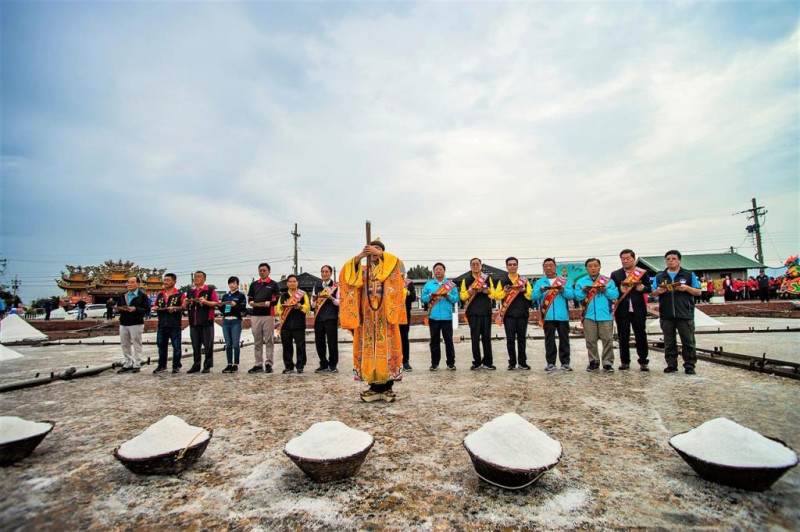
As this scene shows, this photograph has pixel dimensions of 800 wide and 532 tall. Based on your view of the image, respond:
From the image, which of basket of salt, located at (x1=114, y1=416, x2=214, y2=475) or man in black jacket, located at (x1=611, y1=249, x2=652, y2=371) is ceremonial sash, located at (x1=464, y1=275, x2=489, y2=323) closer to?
man in black jacket, located at (x1=611, y1=249, x2=652, y2=371)

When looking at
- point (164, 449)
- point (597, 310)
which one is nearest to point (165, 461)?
point (164, 449)

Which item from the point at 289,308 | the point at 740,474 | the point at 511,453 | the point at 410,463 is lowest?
the point at 410,463

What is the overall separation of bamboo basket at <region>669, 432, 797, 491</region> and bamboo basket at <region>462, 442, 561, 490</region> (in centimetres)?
82

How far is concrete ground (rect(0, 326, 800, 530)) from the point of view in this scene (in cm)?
203

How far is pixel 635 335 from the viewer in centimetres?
614

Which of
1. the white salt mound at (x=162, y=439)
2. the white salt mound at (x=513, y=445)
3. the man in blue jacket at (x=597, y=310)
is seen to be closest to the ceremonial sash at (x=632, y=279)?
the man in blue jacket at (x=597, y=310)

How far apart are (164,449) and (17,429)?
1275mm

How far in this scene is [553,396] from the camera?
4.54m

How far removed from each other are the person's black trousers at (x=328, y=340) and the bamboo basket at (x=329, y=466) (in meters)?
4.49

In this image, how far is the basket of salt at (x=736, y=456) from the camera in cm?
204

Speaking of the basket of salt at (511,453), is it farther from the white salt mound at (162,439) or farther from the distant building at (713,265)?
the distant building at (713,265)

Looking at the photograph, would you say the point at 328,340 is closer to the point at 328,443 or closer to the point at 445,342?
the point at 445,342

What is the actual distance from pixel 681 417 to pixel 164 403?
18.2 ft

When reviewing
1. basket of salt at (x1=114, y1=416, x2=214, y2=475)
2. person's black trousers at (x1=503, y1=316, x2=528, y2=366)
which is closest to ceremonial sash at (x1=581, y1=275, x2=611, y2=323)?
person's black trousers at (x1=503, y1=316, x2=528, y2=366)
